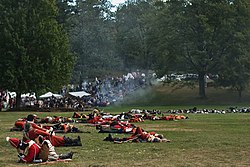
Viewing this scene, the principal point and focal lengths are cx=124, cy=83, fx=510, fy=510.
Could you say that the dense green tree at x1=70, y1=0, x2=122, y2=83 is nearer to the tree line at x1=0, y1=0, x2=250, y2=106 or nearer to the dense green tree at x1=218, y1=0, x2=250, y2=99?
the tree line at x1=0, y1=0, x2=250, y2=106

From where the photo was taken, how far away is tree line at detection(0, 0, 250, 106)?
148 feet

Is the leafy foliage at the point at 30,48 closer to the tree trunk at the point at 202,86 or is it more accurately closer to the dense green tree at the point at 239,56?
the tree trunk at the point at 202,86

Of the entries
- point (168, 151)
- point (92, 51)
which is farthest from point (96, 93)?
point (168, 151)

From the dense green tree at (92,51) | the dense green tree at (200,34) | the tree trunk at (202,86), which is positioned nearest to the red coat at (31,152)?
the dense green tree at (200,34)

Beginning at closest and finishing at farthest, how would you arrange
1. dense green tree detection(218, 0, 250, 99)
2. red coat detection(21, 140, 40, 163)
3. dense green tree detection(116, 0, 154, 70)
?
red coat detection(21, 140, 40, 163) → dense green tree detection(218, 0, 250, 99) → dense green tree detection(116, 0, 154, 70)

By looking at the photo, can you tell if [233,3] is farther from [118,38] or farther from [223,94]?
→ [118,38]

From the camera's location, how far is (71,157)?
13.2 meters

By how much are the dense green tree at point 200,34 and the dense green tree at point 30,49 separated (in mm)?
18192

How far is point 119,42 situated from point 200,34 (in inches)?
992

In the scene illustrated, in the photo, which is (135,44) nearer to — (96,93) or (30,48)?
(96,93)

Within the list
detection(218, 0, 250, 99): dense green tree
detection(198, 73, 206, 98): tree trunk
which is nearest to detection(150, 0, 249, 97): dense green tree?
detection(198, 73, 206, 98): tree trunk

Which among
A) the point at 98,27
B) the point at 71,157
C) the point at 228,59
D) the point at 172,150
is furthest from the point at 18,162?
the point at 98,27

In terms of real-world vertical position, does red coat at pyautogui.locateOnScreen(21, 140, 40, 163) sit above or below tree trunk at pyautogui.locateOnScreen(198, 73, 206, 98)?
below

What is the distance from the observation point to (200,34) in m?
61.2
